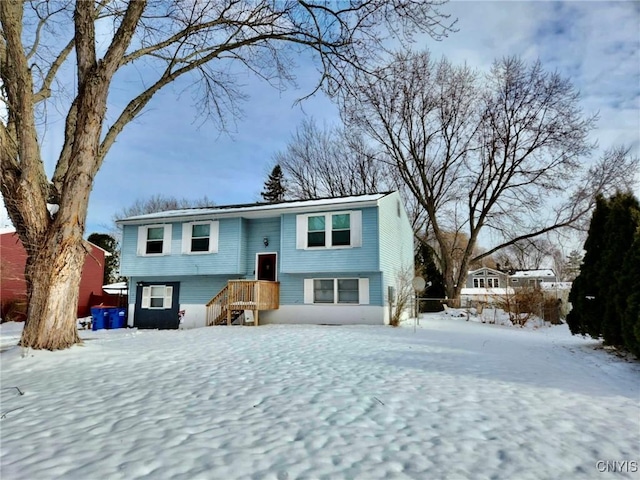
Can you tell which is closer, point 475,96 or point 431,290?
point 475,96

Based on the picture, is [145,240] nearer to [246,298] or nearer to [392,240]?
[246,298]

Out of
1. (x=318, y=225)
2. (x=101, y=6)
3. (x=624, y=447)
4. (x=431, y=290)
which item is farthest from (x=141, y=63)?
(x=431, y=290)

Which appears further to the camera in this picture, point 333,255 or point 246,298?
point 333,255

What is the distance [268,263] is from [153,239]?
18.7ft

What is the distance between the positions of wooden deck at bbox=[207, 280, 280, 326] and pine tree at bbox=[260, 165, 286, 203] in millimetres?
20955

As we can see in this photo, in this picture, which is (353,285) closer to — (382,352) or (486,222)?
(382,352)

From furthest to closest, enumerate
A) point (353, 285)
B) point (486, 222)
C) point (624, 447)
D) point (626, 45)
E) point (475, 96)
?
1. point (486, 222)
2. point (475, 96)
3. point (353, 285)
4. point (626, 45)
5. point (624, 447)

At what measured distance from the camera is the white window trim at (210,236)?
→ 664 inches

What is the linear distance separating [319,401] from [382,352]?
392 cm

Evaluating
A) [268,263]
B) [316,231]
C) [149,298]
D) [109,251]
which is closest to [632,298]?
[316,231]

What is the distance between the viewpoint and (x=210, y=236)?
17.0 metres

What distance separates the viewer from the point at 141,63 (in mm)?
9242

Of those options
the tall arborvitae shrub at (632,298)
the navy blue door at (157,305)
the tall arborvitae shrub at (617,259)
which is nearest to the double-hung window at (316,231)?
the navy blue door at (157,305)

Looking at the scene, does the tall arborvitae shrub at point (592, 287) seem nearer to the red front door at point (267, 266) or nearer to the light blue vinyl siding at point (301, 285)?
the light blue vinyl siding at point (301, 285)
